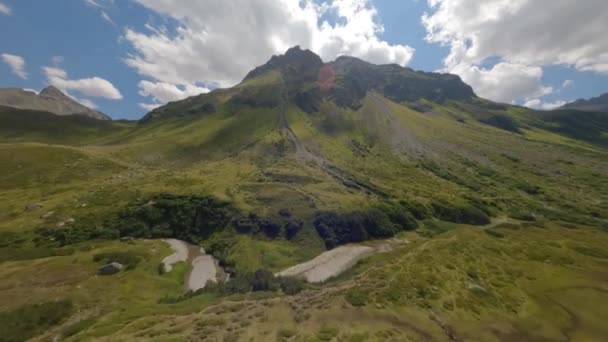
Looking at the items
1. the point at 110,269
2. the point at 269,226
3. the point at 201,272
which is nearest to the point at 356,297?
the point at 201,272

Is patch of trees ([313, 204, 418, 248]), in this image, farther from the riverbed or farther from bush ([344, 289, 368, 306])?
bush ([344, 289, 368, 306])

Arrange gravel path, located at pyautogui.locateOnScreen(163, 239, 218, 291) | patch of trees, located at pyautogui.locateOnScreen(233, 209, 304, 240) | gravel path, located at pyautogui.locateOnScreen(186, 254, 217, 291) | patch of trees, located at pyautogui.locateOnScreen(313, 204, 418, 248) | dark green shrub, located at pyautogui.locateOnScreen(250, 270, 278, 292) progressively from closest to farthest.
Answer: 1. dark green shrub, located at pyautogui.locateOnScreen(250, 270, 278, 292)
2. gravel path, located at pyautogui.locateOnScreen(186, 254, 217, 291)
3. gravel path, located at pyautogui.locateOnScreen(163, 239, 218, 291)
4. patch of trees, located at pyautogui.locateOnScreen(233, 209, 304, 240)
5. patch of trees, located at pyautogui.locateOnScreen(313, 204, 418, 248)

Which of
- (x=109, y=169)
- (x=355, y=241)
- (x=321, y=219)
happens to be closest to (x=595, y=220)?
(x=355, y=241)

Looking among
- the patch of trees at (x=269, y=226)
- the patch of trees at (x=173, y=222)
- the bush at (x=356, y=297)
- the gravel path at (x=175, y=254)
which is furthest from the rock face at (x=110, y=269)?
the bush at (x=356, y=297)

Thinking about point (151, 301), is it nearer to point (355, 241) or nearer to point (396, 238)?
point (355, 241)

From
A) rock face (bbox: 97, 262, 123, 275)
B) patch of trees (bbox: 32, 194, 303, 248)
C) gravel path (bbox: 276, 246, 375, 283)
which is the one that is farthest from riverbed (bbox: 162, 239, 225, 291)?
gravel path (bbox: 276, 246, 375, 283)

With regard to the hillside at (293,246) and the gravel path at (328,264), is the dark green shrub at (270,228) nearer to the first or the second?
the hillside at (293,246)
